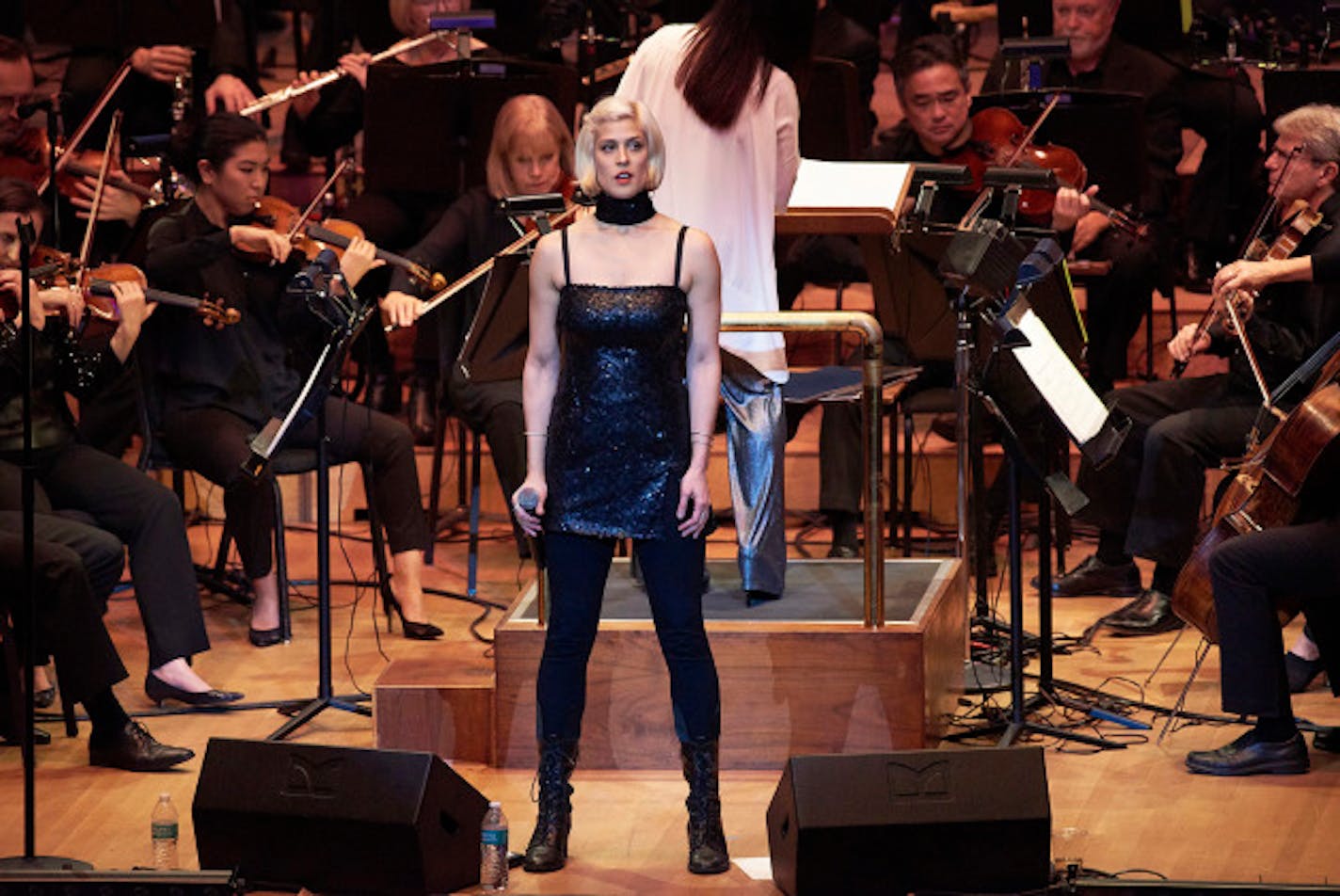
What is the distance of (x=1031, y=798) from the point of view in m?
3.86

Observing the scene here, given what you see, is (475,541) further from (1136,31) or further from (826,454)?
(1136,31)

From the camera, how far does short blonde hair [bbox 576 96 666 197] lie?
399 centimetres

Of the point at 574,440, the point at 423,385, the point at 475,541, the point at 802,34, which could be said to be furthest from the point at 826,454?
the point at 574,440

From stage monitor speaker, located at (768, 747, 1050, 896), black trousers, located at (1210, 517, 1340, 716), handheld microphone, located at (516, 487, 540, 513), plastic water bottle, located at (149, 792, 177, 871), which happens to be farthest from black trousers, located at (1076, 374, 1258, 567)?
plastic water bottle, located at (149, 792, 177, 871)

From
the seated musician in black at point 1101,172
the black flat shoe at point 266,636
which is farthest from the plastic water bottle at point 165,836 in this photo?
the seated musician in black at point 1101,172

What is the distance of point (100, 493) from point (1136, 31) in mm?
4281

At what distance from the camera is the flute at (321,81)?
7258mm

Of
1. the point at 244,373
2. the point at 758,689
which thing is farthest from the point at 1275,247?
the point at 244,373

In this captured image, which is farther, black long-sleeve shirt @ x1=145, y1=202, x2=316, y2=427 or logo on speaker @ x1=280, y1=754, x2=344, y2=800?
black long-sleeve shirt @ x1=145, y1=202, x2=316, y2=427

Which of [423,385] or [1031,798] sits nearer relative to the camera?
[1031,798]

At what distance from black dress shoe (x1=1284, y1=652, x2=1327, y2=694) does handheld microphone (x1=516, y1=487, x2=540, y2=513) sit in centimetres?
230

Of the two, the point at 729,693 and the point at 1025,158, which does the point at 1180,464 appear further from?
the point at 729,693

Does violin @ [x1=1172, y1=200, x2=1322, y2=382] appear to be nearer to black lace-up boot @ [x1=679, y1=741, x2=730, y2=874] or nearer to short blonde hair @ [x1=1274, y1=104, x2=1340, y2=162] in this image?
short blonde hair @ [x1=1274, y1=104, x2=1340, y2=162]

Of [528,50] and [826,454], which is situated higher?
[528,50]
